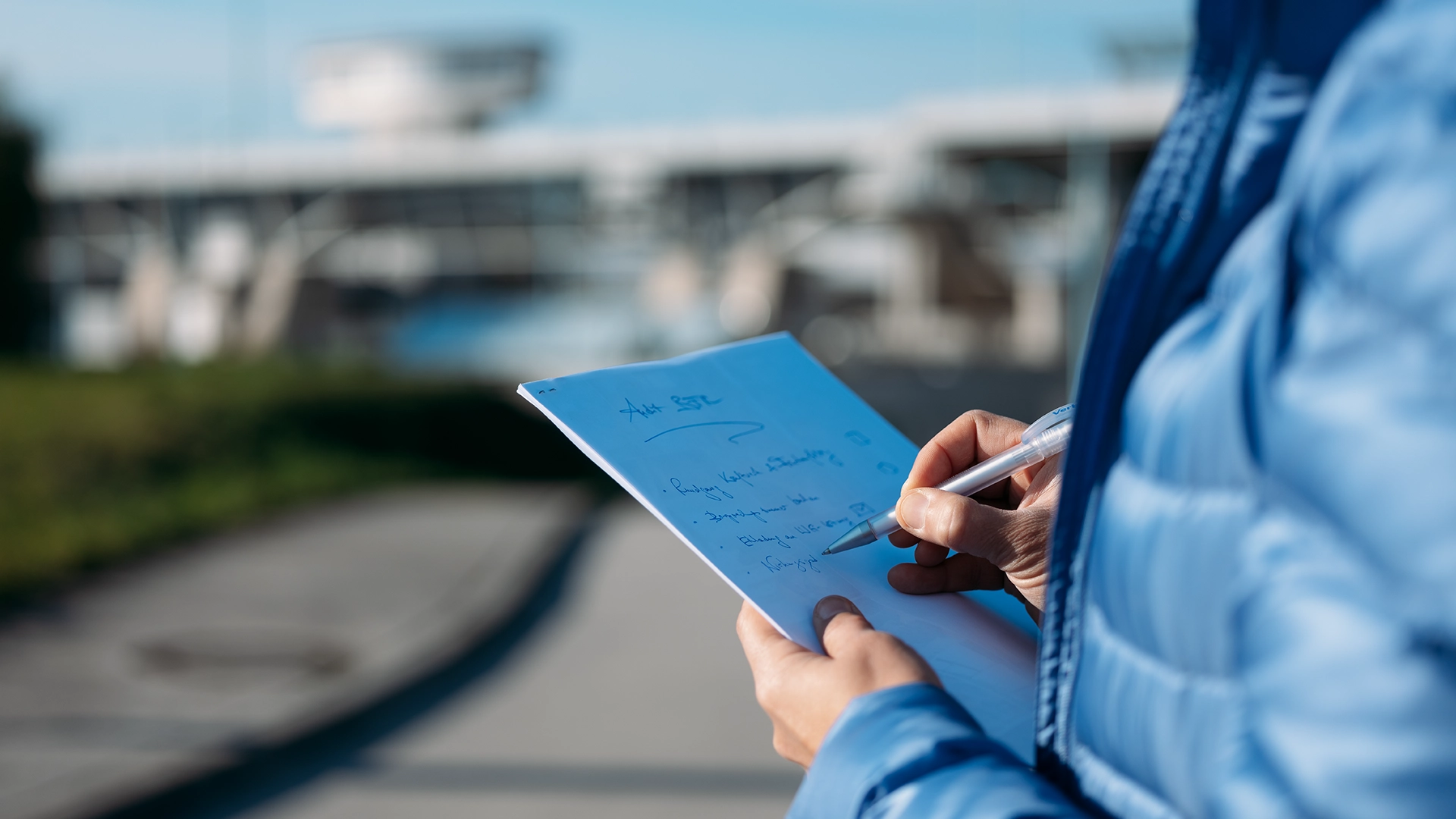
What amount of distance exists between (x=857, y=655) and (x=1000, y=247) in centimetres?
3957

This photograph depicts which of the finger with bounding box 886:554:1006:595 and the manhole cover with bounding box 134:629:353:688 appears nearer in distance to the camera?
the finger with bounding box 886:554:1006:595

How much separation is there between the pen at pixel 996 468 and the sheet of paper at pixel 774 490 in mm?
31

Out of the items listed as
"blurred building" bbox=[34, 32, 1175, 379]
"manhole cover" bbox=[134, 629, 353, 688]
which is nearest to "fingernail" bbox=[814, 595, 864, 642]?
"manhole cover" bbox=[134, 629, 353, 688]

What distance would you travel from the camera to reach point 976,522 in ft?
4.40

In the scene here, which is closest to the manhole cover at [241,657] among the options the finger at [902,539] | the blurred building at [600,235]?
the finger at [902,539]

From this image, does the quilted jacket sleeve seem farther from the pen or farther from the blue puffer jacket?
the pen

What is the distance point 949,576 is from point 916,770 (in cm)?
51

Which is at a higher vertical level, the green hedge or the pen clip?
the pen clip

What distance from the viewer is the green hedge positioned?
8094 mm

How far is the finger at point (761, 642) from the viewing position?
1228 mm

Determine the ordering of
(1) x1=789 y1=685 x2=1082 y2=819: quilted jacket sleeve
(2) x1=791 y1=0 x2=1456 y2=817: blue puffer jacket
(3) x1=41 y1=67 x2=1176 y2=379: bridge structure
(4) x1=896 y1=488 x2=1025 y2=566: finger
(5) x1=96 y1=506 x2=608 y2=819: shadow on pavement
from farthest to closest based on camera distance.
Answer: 1. (3) x1=41 y1=67 x2=1176 y2=379: bridge structure
2. (5) x1=96 y1=506 x2=608 y2=819: shadow on pavement
3. (4) x1=896 y1=488 x2=1025 y2=566: finger
4. (1) x1=789 y1=685 x2=1082 y2=819: quilted jacket sleeve
5. (2) x1=791 y1=0 x2=1456 y2=817: blue puffer jacket

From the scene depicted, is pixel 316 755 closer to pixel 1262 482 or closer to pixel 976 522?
pixel 976 522

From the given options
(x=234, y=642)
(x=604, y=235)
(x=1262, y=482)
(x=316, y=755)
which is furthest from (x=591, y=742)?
(x=604, y=235)

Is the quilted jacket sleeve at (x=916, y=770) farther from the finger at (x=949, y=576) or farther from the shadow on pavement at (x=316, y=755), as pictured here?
the shadow on pavement at (x=316, y=755)
